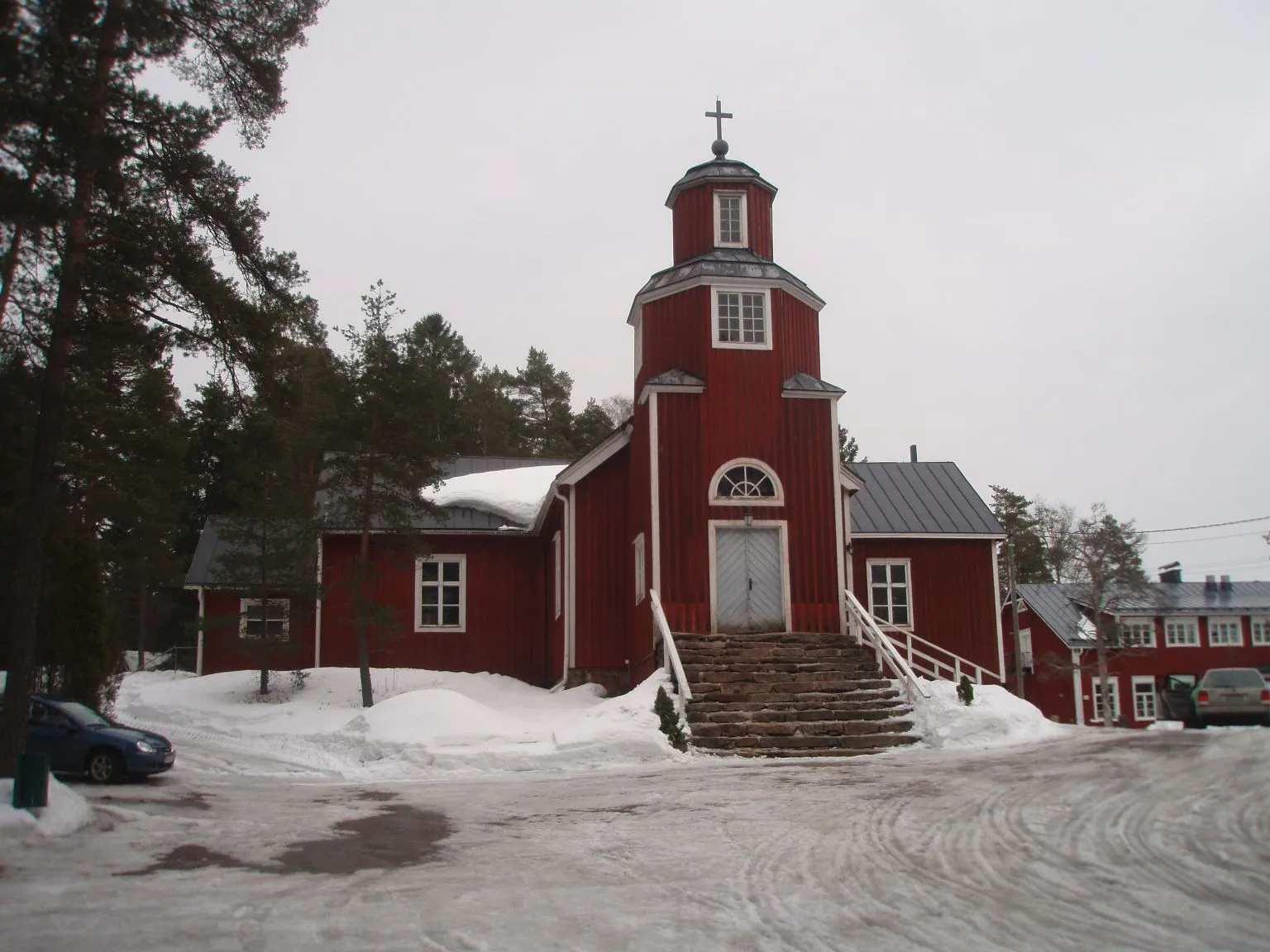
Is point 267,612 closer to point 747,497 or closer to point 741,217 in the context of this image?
point 747,497

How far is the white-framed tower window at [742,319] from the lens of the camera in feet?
67.8

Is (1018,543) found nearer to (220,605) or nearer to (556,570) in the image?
(556,570)

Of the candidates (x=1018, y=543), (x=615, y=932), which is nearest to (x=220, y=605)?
(x=615, y=932)

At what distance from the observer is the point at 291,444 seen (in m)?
14.0

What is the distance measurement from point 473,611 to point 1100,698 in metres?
27.0

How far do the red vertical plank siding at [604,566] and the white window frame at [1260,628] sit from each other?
33195 millimetres

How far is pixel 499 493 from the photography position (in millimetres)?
26703

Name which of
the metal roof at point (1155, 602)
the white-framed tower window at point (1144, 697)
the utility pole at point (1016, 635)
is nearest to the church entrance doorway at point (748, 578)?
the utility pole at point (1016, 635)

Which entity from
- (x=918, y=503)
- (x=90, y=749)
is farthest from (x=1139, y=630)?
(x=90, y=749)

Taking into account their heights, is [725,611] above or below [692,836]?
above

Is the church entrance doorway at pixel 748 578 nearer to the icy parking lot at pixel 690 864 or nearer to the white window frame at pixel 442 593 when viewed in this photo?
the icy parking lot at pixel 690 864

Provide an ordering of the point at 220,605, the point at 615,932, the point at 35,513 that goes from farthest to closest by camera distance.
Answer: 1. the point at 220,605
2. the point at 35,513
3. the point at 615,932

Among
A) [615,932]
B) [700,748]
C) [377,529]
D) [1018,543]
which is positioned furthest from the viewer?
[1018,543]

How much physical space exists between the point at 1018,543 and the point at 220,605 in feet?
136
